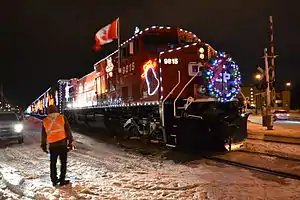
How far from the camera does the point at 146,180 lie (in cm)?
684

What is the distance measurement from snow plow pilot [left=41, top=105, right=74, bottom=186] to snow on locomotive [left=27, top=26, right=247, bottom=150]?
3.58 m

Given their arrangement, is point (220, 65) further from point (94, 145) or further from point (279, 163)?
point (94, 145)

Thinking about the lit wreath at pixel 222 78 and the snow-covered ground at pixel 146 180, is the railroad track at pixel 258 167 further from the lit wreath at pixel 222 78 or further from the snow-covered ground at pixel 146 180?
the lit wreath at pixel 222 78

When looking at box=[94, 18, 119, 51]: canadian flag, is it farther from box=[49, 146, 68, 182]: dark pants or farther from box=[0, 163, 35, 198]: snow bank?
box=[49, 146, 68, 182]: dark pants

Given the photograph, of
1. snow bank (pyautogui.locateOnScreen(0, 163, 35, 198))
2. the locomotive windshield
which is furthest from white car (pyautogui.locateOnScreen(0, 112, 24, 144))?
the locomotive windshield

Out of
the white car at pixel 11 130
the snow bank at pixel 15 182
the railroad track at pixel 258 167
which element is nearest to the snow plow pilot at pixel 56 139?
the snow bank at pixel 15 182

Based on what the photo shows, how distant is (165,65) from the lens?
9977 millimetres

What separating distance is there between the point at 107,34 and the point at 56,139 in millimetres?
9092

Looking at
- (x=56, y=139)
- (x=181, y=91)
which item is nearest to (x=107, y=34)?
(x=181, y=91)

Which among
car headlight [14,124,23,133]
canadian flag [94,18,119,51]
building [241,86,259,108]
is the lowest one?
car headlight [14,124,23,133]

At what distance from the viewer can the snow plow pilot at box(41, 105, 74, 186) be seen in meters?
6.71

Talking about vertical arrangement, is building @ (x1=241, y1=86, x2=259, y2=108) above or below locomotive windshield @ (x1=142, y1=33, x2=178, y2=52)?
below

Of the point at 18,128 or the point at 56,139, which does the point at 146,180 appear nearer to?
the point at 56,139

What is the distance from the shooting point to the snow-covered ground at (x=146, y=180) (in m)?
5.82
